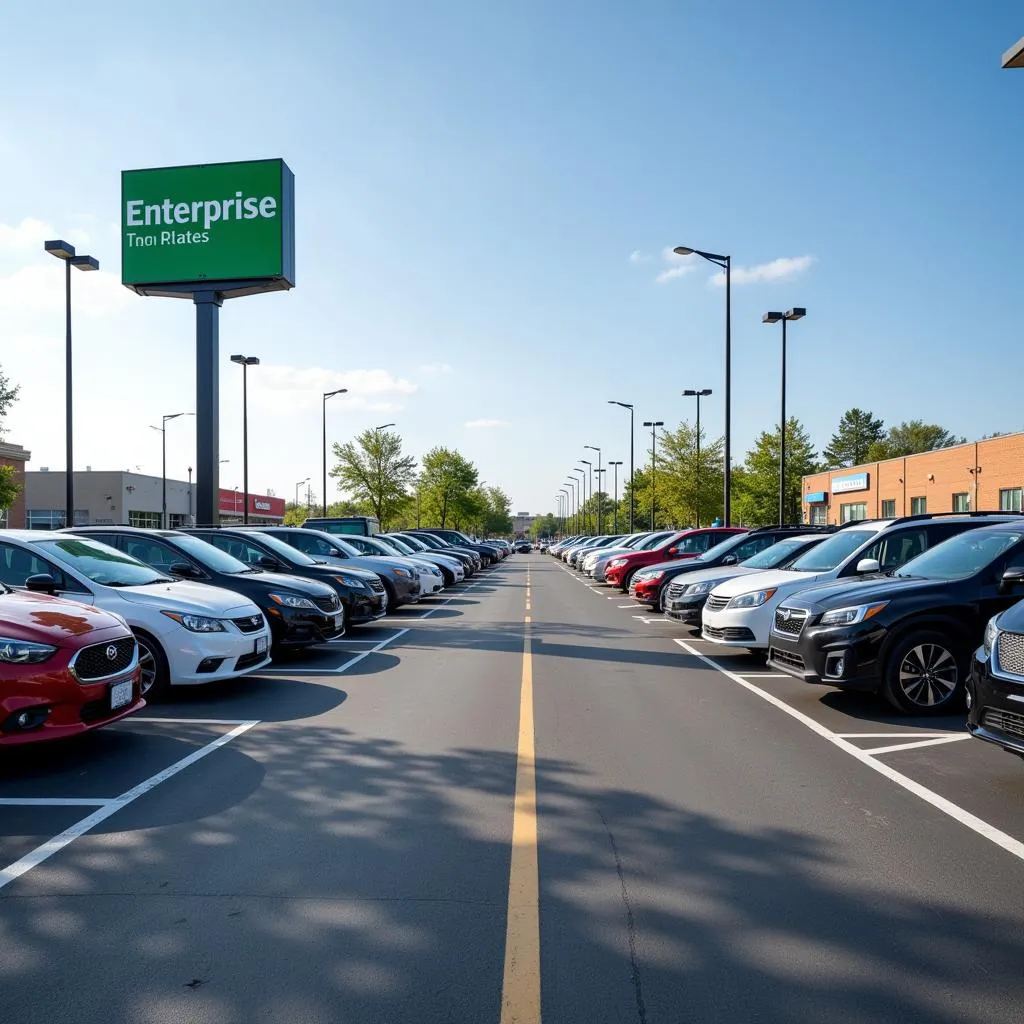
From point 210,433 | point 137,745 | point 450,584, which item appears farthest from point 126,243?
point 137,745

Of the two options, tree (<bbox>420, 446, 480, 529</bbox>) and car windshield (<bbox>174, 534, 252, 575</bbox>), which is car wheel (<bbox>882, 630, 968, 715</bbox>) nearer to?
car windshield (<bbox>174, 534, 252, 575</bbox>)

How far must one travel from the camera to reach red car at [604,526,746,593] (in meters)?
20.6

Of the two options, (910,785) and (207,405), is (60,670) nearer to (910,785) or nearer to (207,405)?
(910,785)

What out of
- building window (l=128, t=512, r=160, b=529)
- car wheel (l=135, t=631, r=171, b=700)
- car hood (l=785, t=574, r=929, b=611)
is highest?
building window (l=128, t=512, r=160, b=529)

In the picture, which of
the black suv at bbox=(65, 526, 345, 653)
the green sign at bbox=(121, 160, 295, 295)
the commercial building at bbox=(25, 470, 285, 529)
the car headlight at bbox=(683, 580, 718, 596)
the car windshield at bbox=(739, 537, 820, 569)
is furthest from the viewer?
the commercial building at bbox=(25, 470, 285, 529)

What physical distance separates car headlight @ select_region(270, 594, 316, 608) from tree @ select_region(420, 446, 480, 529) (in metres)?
63.2

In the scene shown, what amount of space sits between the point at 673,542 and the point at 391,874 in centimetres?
1800

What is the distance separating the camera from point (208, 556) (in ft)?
38.3

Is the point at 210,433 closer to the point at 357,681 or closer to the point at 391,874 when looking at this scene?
the point at 357,681

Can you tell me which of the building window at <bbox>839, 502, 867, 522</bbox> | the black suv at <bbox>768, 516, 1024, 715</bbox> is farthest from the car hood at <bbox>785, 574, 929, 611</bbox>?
the building window at <bbox>839, 502, 867, 522</bbox>

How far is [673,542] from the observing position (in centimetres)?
2177

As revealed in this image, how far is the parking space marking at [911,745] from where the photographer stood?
22.6ft

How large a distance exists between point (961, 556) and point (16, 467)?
54.2 meters

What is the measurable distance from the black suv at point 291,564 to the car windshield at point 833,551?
667 cm
